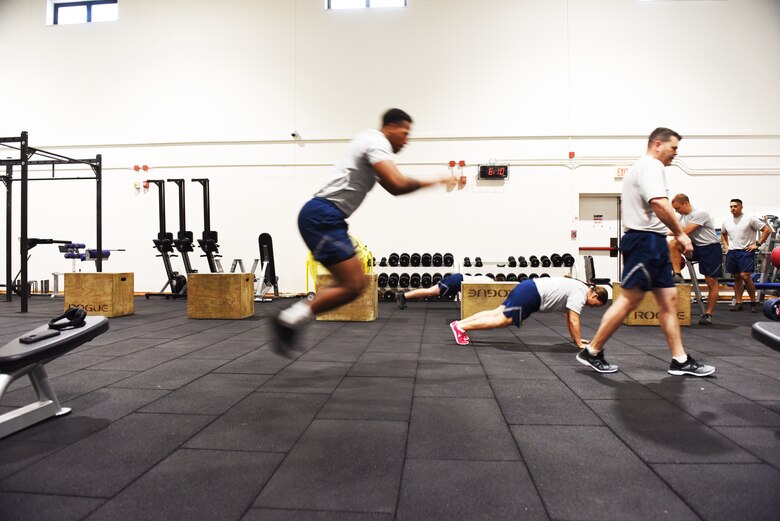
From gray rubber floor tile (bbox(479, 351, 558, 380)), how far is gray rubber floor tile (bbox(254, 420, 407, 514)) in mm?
968

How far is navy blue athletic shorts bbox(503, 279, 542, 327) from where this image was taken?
2.67 metres

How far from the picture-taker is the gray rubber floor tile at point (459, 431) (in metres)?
1.28

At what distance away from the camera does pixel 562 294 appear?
2.72 m

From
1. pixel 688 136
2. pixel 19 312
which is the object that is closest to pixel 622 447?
pixel 19 312

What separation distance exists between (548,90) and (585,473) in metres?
7.09

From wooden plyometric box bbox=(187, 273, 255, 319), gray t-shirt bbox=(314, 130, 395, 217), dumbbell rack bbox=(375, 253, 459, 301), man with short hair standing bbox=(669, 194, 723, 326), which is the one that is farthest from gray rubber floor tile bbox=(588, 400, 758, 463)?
dumbbell rack bbox=(375, 253, 459, 301)

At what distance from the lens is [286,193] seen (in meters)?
7.18

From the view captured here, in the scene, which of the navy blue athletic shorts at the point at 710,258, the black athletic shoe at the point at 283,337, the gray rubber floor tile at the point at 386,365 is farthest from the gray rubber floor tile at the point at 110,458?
the navy blue athletic shorts at the point at 710,258

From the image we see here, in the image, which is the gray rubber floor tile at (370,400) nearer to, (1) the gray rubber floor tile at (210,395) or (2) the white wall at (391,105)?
(1) the gray rubber floor tile at (210,395)

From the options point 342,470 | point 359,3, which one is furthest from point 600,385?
point 359,3

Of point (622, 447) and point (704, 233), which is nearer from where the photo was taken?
point (622, 447)

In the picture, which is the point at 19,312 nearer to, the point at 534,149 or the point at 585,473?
the point at 585,473

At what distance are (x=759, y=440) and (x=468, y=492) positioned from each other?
44.8 inches

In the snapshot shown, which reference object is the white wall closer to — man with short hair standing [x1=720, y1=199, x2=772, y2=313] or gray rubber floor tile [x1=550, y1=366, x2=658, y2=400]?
man with short hair standing [x1=720, y1=199, x2=772, y2=313]
